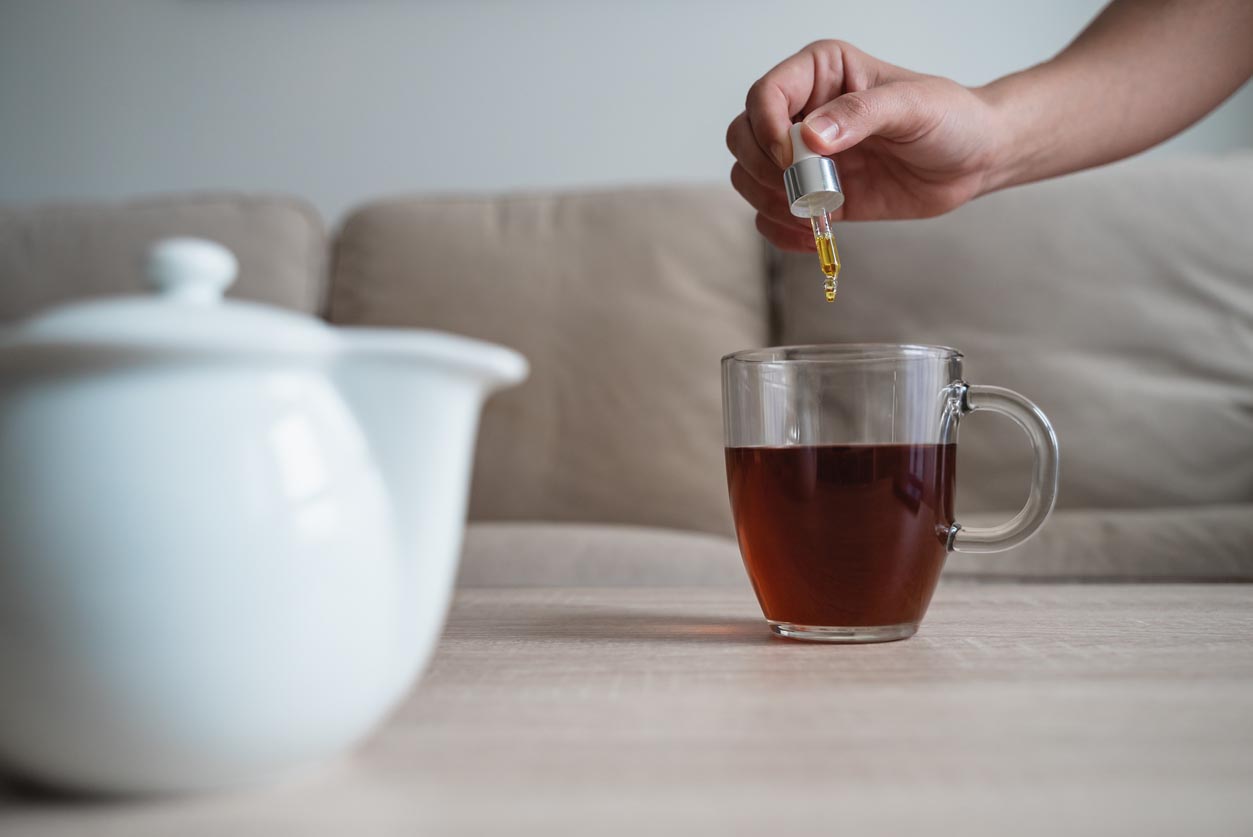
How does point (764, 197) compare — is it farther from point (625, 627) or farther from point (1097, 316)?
point (1097, 316)

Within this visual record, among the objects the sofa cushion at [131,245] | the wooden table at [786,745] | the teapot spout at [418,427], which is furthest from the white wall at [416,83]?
the teapot spout at [418,427]

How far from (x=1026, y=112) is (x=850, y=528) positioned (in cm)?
52

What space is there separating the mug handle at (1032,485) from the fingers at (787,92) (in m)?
0.21

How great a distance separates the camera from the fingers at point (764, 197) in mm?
835

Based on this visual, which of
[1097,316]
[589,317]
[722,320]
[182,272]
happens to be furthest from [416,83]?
[182,272]

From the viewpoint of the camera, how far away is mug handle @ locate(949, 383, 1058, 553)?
507mm

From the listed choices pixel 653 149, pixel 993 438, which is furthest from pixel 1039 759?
pixel 653 149

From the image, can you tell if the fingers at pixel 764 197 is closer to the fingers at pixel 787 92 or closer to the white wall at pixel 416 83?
the fingers at pixel 787 92

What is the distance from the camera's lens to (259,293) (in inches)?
71.7

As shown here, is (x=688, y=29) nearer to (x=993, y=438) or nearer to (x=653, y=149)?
(x=653, y=149)

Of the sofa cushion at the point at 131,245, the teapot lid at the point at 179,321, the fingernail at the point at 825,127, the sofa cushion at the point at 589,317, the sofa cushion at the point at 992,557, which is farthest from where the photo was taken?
the sofa cushion at the point at 131,245

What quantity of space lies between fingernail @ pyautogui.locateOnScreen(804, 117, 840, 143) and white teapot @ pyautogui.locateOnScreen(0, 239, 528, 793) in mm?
380

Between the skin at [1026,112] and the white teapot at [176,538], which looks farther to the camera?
the skin at [1026,112]

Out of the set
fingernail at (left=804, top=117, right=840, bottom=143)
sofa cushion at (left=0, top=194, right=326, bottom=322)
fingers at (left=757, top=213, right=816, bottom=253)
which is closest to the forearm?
fingers at (left=757, top=213, right=816, bottom=253)
